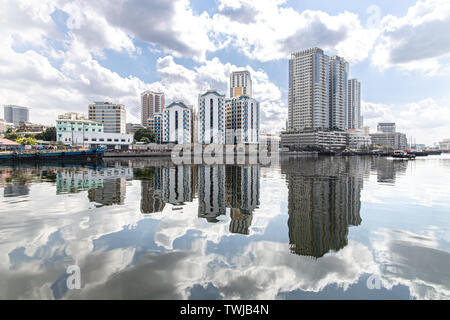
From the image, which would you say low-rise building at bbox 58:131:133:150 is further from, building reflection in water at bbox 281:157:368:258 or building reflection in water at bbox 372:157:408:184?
building reflection in water at bbox 281:157:368:258

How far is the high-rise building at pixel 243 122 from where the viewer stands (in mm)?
136375

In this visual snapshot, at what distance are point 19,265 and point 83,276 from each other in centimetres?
223

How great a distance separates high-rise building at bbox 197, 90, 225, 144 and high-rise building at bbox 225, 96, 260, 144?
401 inches

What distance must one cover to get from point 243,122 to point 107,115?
7967 centimetres

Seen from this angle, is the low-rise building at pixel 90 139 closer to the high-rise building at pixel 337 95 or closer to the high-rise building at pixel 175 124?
the high-rise building at pixel 175 124

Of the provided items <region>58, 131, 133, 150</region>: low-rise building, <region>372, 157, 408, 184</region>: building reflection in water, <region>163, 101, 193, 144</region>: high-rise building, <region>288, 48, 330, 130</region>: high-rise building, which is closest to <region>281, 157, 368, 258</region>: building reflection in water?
<region>372, 157, 408, 184</region>: building reflection in water

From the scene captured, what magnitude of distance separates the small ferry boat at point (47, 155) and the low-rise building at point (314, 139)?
4823 inches

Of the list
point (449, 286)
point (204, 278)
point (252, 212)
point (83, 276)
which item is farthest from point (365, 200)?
point (83, 276)

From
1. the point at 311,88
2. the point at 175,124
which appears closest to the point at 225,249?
the point at 175,124

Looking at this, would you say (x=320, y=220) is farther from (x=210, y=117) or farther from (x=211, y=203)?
(x=210, y=117)

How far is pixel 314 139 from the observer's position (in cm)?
16725

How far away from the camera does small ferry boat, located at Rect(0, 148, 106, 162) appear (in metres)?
58.4

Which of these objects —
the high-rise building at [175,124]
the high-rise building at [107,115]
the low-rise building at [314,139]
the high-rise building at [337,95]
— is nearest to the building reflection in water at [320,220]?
the high-rise building at [175,124]
